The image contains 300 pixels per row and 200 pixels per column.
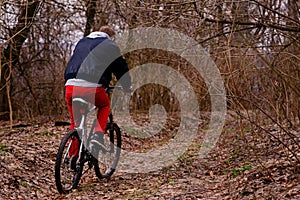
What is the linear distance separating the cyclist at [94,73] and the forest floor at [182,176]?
0.72 m

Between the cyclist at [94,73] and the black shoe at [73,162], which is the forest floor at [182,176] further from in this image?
the cyclist at [94,73]

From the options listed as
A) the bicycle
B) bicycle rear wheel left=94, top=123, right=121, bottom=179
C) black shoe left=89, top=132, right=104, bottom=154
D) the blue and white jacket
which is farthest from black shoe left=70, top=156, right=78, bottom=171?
the blue and white jacket

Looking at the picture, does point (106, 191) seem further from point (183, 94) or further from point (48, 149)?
point (183, 94)

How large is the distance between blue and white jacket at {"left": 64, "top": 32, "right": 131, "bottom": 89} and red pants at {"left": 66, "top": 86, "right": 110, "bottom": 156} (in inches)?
4.0

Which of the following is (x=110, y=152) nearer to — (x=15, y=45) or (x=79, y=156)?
(x=79, y=156)

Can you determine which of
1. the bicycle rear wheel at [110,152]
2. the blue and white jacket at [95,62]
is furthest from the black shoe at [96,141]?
the blue and white jacket at [95,62]

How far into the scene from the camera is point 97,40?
19.2 ft

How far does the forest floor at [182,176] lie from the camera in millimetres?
5230

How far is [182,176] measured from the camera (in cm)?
655

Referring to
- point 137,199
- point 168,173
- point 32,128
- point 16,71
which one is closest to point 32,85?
point 16,71

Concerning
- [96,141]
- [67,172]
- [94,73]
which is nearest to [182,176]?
[96,141]

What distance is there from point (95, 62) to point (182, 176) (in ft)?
6.69

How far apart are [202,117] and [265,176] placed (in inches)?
351

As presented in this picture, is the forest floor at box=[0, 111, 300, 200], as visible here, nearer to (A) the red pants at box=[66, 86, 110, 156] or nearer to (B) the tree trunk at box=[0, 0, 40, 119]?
(A) the red pants at box=[66, 86, 110, 156]
